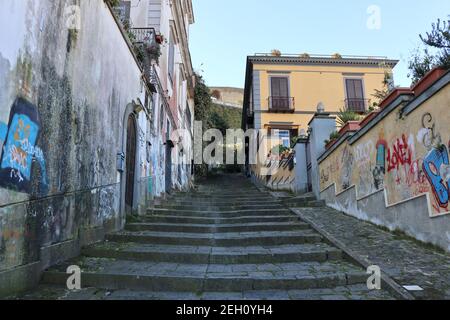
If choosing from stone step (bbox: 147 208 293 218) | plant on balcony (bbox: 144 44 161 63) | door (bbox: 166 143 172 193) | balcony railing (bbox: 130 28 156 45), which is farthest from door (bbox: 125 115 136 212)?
door (bbox: 166 143 172 193)

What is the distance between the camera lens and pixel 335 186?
8.34m

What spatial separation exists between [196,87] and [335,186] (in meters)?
15.4

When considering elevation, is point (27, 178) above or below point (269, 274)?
above

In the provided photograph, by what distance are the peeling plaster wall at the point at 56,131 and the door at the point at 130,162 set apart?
0.53m

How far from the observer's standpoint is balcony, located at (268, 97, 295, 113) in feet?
70.2

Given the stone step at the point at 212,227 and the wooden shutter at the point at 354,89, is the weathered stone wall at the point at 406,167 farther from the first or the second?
the wooden shutter at the point at 354,89

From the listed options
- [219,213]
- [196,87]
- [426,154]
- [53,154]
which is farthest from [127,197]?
[196,87]

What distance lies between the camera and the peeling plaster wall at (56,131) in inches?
138

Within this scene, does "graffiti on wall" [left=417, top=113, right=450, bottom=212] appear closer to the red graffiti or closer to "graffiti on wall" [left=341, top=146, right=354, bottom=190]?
the red graffiti

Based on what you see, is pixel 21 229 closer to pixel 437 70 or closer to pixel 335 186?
pixel 437 70

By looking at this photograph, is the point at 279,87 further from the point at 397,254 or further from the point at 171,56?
the point at 397,254

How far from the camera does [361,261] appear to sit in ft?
14.9

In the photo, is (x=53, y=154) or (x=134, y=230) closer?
(x=53, y=154)
